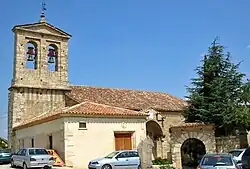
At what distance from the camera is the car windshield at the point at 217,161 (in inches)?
539

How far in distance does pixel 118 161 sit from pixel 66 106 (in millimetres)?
12243

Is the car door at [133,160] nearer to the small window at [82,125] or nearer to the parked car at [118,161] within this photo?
the parked car at [118,161]

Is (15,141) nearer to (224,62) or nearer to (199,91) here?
(199,91)

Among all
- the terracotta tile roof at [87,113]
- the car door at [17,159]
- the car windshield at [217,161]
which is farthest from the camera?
the terracotta tile roof at [87,113]

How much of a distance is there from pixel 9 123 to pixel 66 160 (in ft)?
37.6

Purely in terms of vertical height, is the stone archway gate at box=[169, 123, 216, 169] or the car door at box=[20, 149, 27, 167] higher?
the stone archway gate at box=[169, 123, 216, 169]

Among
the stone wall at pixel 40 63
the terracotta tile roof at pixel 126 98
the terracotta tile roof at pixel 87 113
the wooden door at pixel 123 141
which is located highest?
the stone wall at pixel 40 63

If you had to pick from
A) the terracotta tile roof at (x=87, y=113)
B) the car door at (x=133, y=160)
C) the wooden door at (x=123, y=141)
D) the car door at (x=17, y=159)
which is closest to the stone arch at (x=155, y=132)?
the terracotta tile roof at (x=87, y=113)

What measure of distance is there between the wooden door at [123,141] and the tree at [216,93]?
5727mm

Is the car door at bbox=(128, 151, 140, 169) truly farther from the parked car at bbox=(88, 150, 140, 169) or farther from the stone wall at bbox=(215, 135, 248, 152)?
the stone wall at bbox=(215, 135, 248, 152)

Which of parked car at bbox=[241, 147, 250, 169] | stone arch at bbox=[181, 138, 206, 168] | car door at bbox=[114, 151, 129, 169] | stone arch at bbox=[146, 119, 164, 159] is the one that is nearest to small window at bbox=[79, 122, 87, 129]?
car door at bbox=[114, 151, 129, 169]

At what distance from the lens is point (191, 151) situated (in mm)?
27906

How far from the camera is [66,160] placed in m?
23.8

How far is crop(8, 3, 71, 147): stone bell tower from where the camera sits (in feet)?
105
